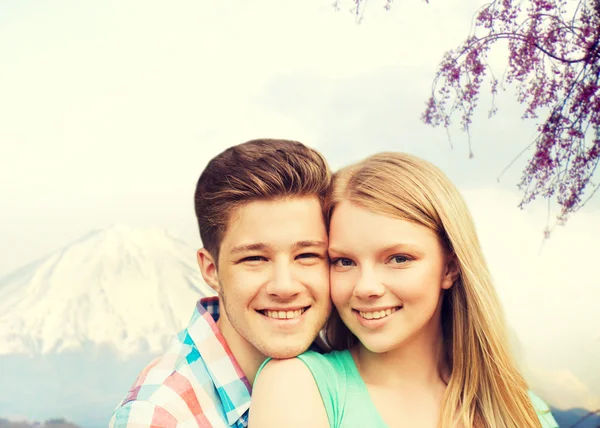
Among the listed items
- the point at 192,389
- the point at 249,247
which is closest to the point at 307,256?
the point at 249,247

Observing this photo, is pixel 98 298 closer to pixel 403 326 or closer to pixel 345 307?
pixel 345 307

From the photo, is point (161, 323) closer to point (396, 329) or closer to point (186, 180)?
point (186, 180)

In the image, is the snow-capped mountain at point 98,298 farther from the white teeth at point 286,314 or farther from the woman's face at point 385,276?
the woman's face at point 385,276

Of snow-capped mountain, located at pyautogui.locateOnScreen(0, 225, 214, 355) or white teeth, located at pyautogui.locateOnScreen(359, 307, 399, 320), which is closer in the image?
white teeth, located at pyautogui.locateOnScreen(359, 307, 399, 320)

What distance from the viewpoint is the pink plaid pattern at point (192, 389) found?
1.75 m

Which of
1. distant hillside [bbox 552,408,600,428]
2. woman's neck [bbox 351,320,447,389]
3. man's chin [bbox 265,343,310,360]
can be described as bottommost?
distant hillside [bbox 552,408,600,428]

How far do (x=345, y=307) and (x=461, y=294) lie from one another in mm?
346

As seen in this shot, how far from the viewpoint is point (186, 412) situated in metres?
1.79

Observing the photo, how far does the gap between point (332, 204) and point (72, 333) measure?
193cm

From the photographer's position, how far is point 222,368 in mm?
1897

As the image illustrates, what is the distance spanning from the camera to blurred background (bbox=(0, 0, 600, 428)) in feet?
10.4

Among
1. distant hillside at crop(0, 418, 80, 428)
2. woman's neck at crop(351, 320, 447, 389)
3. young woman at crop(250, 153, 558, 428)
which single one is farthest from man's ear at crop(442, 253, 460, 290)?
distant hillside at crop(0, 418, 80, 428)

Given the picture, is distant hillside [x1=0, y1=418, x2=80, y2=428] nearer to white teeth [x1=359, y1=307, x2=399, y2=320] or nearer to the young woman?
the young woman

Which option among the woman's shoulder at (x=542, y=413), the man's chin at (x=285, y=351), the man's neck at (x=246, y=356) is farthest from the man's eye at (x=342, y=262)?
the woman's shoulder at (x=542, y=413)
